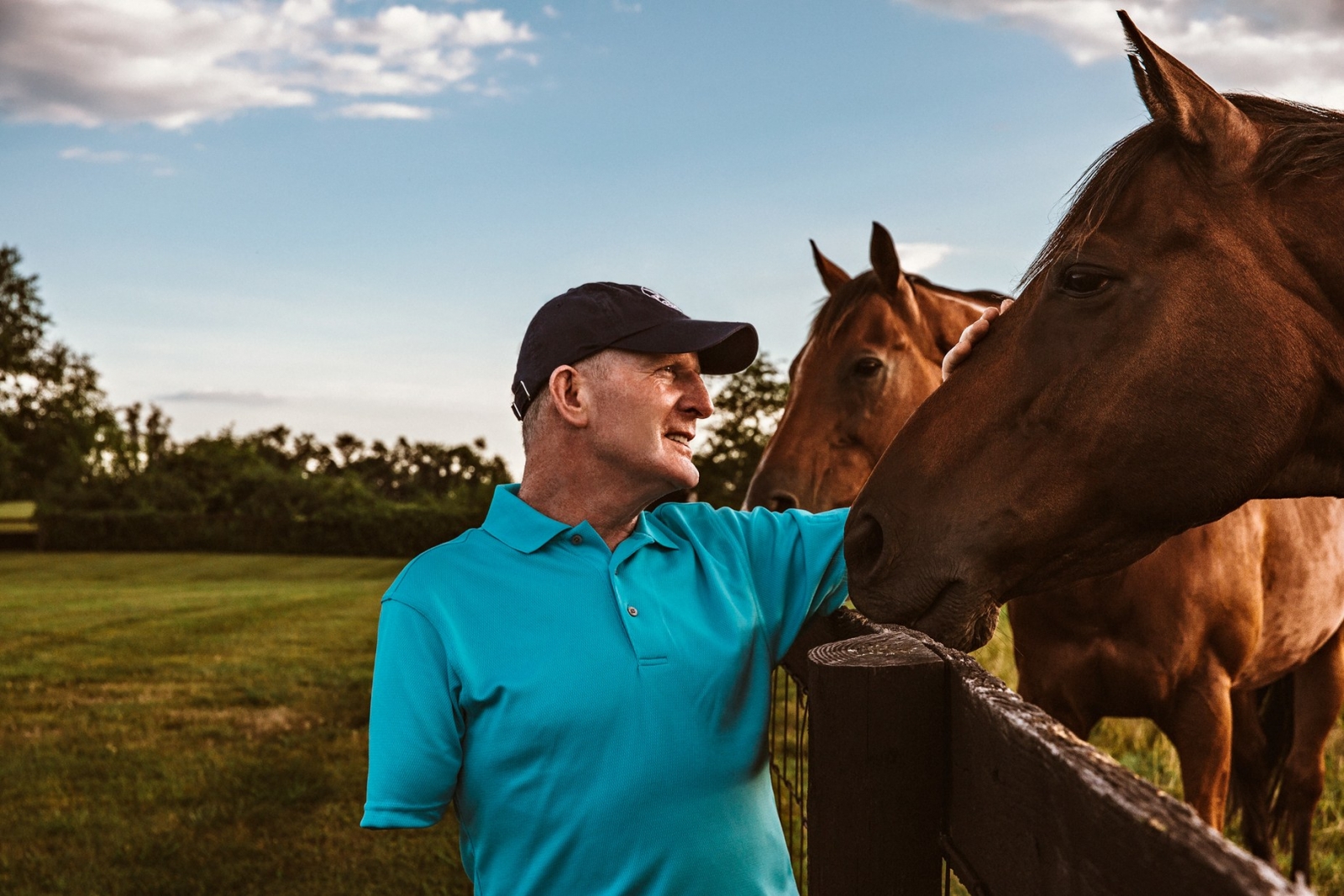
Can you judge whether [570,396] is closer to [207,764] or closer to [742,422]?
[207,764]

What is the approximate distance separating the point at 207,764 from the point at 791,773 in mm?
3875

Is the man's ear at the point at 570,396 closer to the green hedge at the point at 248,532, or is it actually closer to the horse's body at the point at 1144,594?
the horse's body at the point at 1144,594

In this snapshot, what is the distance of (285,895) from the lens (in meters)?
4.79

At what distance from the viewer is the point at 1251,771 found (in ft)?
16.4

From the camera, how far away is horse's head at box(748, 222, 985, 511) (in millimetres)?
3801

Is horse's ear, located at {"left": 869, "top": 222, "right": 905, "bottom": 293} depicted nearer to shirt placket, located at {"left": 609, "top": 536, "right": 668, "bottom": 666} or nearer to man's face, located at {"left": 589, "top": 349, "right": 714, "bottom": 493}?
man's face, located at {"left": 589, "top": 349, "right": 714, "bottom": 493}

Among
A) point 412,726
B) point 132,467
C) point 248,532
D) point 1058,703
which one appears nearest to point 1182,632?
point 1058,703

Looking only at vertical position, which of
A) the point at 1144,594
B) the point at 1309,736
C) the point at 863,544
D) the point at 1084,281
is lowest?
the point at 1309,736

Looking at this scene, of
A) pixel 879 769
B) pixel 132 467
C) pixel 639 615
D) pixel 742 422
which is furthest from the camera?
pixel 132 467

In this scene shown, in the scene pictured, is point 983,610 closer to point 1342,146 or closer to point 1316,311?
point 1316,311

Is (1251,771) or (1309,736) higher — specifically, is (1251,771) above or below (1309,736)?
below

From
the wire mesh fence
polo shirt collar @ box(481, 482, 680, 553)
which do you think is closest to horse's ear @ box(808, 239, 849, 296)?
the wire mesh fence

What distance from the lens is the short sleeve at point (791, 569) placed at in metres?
2.04

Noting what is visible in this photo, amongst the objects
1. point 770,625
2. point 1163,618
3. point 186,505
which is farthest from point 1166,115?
point 186,505
